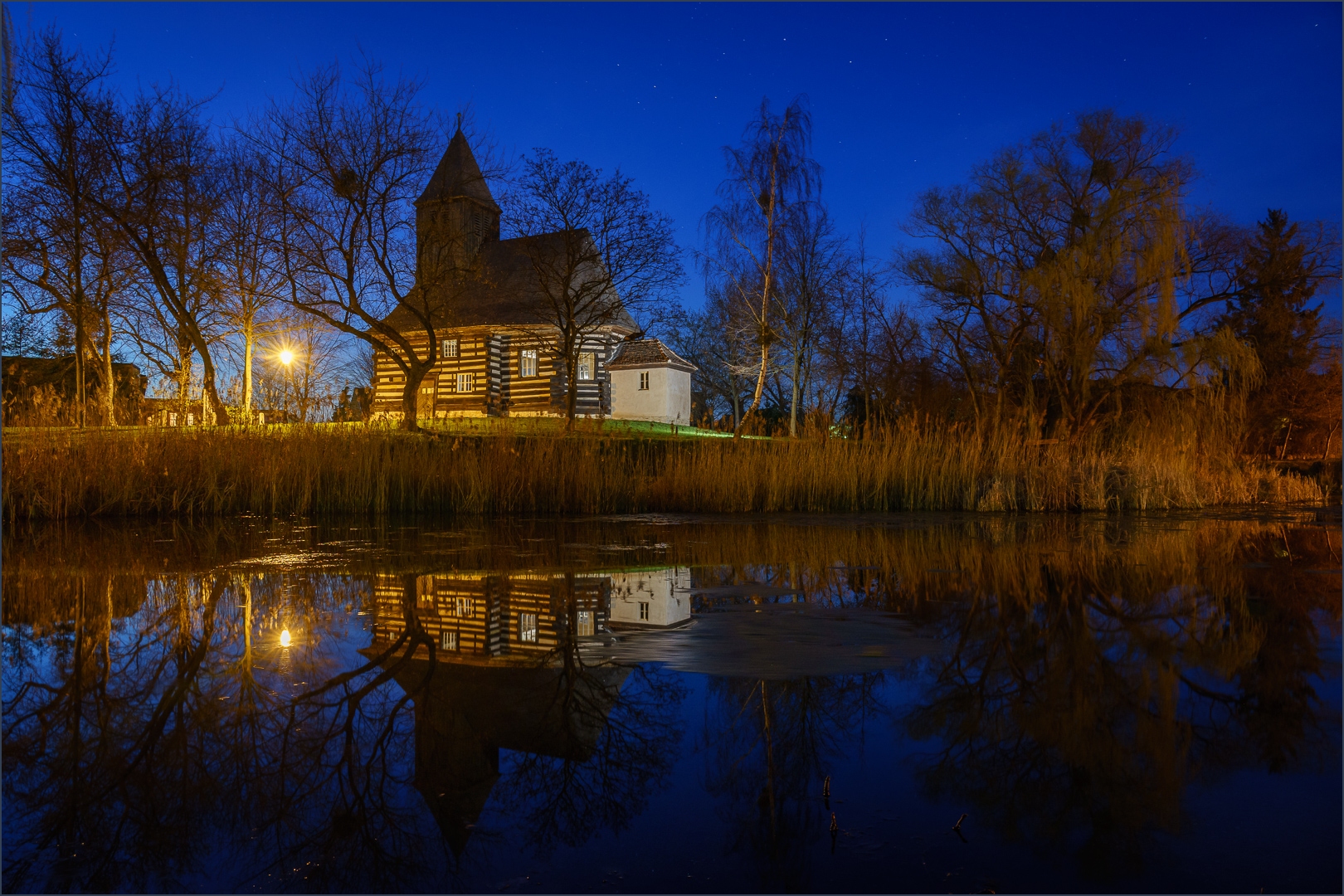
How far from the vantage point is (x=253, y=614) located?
346cm

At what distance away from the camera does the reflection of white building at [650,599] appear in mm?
3436

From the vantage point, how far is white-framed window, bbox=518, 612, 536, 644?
120 inches

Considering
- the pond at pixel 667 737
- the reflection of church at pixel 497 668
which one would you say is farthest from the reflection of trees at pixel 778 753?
the reflection of church at pixel 497 668

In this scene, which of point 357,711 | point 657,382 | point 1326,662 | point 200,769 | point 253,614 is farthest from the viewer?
point 657,382

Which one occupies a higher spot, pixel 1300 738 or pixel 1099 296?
pixel 1099 296

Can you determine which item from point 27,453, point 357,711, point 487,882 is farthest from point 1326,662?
point 27,453

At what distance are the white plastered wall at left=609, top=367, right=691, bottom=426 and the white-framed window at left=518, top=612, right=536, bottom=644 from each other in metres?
27.2

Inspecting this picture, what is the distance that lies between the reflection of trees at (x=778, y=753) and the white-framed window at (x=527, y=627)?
83cm

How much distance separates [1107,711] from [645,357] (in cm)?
3029

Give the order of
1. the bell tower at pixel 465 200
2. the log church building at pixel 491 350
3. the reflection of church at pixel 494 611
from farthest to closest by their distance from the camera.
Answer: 1. the log church building at pixel 491 350
2. the bell tower at pixel 465 200
3. the reflection of church at pixel 494 611

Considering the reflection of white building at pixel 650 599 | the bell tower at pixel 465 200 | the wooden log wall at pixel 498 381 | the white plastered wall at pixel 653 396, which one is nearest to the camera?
the reflection of white building at pixel 650 599

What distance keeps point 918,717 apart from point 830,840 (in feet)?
2.52

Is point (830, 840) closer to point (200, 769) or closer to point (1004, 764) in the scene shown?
point (1004, 764)

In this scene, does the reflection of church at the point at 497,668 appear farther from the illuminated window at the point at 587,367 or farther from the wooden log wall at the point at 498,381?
the illuminated window at the point at 587,367
